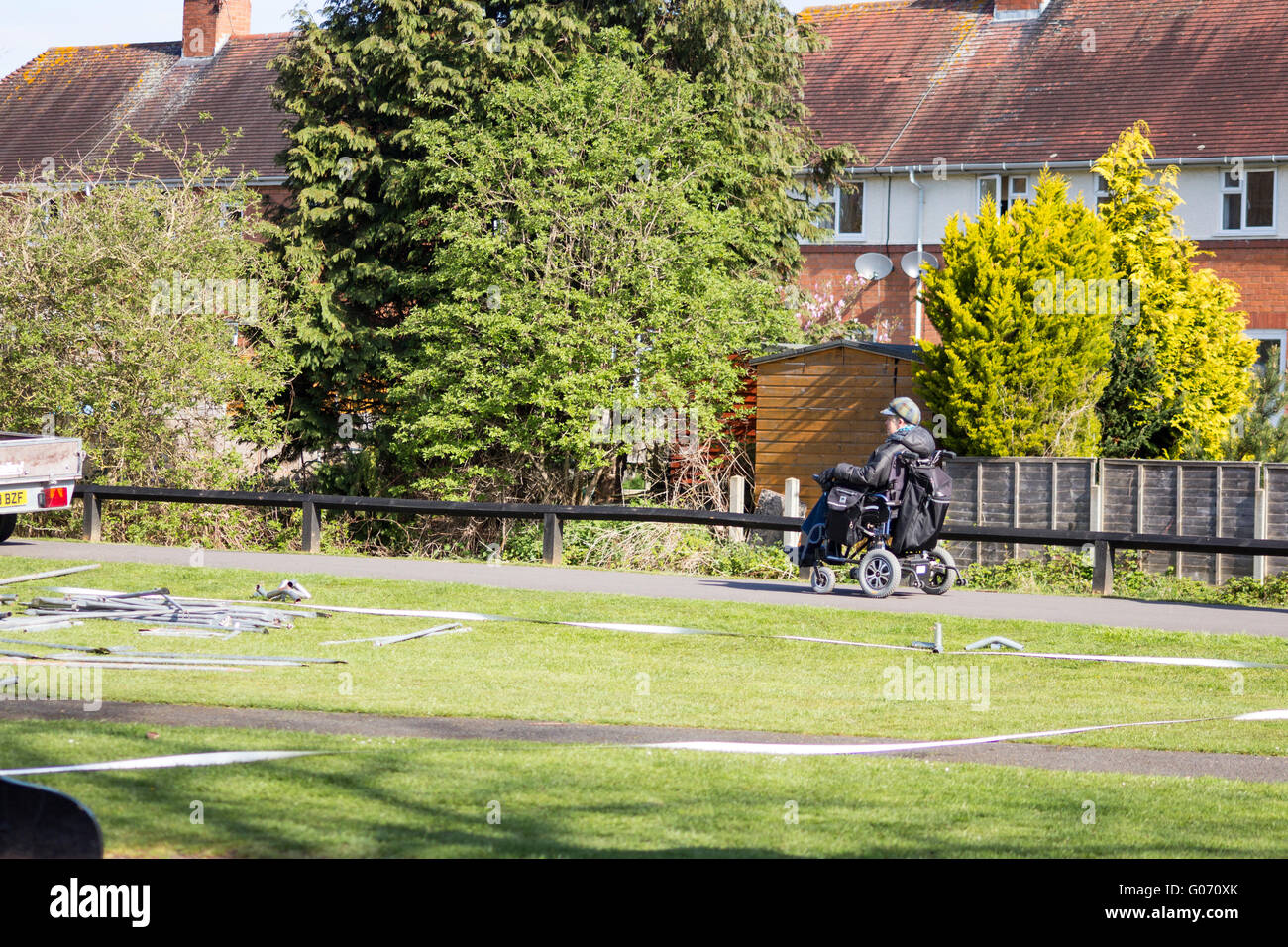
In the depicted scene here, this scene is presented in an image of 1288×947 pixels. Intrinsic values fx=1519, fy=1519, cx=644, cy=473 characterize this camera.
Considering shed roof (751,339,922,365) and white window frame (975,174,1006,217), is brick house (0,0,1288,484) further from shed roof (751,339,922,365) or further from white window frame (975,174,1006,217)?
shed roof (751,339,922,365)

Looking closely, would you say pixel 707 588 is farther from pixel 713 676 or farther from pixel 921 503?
pixel 713 676

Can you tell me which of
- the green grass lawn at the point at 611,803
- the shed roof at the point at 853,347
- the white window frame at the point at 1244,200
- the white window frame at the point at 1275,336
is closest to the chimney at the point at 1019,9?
the white window frame at the point at 1244,200

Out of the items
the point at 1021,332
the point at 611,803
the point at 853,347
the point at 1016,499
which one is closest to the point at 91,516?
the point at 853,347

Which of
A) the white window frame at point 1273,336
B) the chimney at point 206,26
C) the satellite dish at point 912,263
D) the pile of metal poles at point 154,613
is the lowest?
the pile of metal poles at point 154,613

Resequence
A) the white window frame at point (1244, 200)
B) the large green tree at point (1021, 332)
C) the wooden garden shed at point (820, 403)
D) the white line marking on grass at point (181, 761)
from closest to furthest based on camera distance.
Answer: the white line marking on grass at point (181, 761), the large green tree at point (1021, 332), the wooden garden shed at point (820, 403), the white window frame at point (1244, 200)

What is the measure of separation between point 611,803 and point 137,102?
144 feet

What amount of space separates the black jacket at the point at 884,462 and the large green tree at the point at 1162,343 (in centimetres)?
729

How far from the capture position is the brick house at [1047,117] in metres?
31.7

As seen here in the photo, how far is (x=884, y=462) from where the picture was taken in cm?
1484

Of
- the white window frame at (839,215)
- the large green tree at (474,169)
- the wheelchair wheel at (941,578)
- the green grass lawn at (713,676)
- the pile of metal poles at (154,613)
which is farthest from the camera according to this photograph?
the white window frame at (839,215)

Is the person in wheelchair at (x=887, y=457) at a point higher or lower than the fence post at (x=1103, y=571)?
higher

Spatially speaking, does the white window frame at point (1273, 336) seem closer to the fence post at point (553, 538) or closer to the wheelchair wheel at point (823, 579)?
the fence post at point (553, 538)

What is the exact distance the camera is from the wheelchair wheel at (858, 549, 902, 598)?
15.2 m

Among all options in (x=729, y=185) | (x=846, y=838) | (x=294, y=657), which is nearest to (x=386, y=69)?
(x=729, y=185)
